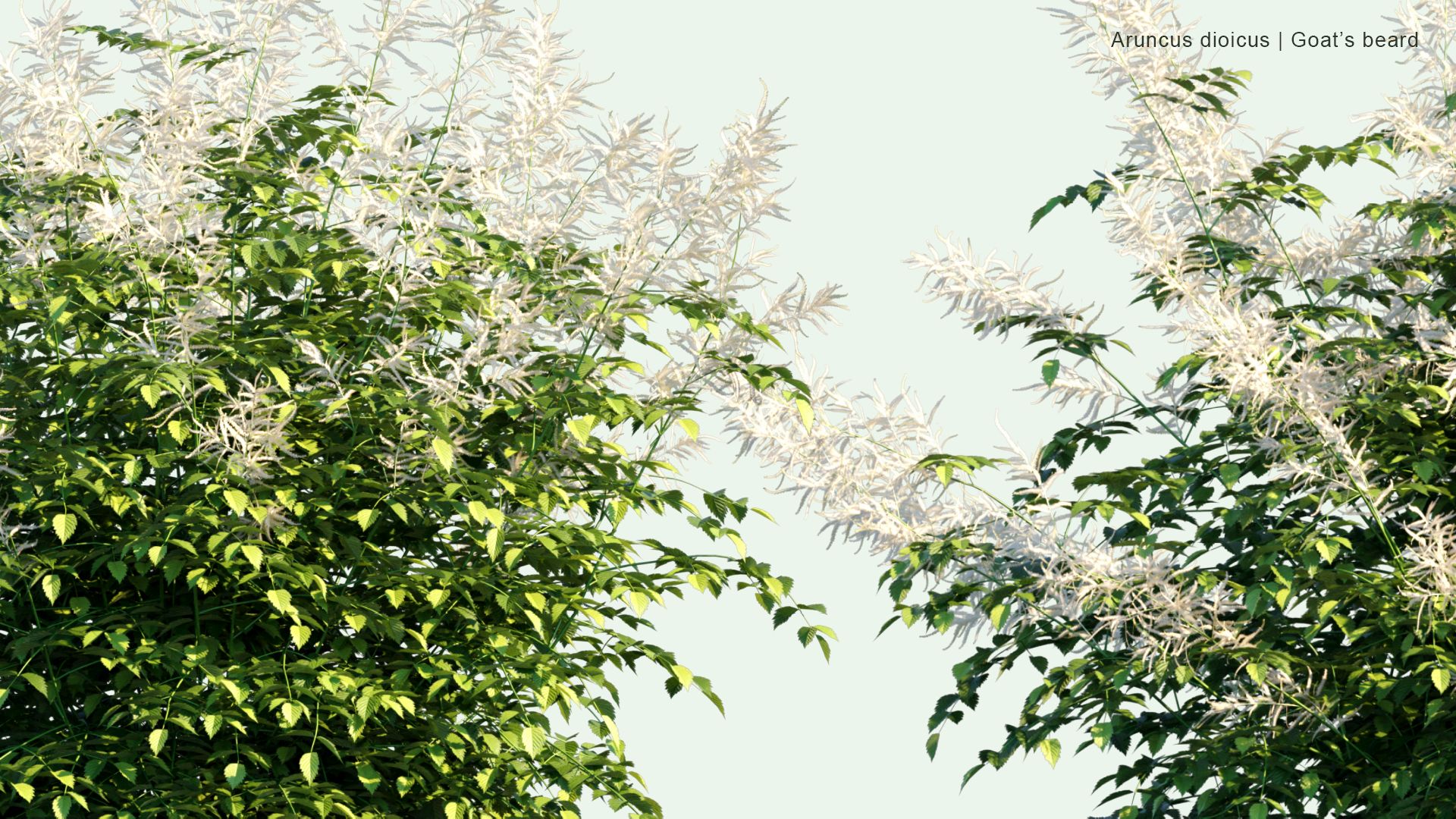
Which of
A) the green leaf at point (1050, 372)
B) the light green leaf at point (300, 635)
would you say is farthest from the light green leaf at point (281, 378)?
the green leaf at point (1050, 372)

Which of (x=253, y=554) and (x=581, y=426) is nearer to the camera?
(x=253, y=554)

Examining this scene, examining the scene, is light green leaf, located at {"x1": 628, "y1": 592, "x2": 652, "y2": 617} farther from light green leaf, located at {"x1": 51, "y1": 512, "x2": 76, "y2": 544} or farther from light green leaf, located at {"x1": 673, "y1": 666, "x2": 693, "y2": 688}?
light green leaf, located at {"x1": 51, "y1": 512, "x2": 76, "y2": 544}

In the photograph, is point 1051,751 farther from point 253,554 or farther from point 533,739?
point 253,554

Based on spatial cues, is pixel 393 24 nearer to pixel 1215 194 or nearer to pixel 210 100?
pixel 210 100

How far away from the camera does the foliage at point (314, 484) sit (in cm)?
427

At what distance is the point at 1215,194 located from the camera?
4.86 metres

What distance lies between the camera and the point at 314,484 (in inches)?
187

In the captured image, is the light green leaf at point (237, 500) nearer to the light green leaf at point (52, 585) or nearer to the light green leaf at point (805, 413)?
the light green leaf at point (52, 585)

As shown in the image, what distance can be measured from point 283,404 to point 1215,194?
2858 mm

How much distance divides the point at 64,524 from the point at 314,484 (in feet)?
2.42

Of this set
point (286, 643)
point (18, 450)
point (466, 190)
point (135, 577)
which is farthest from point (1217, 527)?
point (18, 450)

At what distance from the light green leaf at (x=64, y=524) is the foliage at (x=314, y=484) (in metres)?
0.04

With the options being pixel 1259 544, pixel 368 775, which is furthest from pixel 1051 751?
pixel 368 775

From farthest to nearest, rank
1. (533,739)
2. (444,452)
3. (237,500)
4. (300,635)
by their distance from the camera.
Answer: (533,739) < (300,635) < (237,500) < (444,452)
